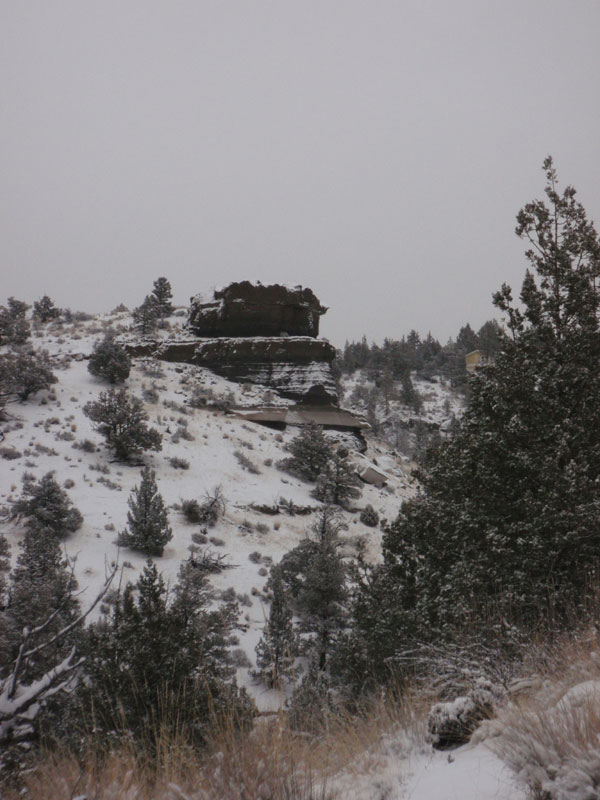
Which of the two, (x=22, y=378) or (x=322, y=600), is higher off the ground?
(x=22, y=378)

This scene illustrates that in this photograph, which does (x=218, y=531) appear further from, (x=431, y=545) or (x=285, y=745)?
(x=285, y=745)

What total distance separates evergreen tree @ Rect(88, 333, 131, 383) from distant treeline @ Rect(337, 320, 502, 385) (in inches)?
1703

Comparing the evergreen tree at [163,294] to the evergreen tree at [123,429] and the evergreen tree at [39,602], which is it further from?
the evergreen tree at [39,602]

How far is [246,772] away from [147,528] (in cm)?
1401

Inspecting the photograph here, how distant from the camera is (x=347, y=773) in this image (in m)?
2.81

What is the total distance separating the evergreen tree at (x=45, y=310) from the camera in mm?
Result: 47031

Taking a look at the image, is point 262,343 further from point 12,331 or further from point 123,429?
point 12,331

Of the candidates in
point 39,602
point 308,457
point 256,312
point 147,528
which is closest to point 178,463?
point 147,528


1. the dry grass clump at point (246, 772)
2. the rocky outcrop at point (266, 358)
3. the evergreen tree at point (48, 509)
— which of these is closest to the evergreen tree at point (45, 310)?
the rocky outcrop at point (266, 358)

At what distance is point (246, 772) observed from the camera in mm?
2330

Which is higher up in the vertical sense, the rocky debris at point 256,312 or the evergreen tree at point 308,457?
the rocky debris at point 256,312

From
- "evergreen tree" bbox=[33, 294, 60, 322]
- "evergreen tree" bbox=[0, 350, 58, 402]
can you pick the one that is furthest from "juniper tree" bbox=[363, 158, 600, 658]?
"evergreen tree" bbox=[33, 294, 60, 322]

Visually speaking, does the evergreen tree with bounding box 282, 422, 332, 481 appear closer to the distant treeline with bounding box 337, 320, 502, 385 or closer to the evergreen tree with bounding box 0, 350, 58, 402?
the evergreen tree with bounding box 0, 350, 58, 402

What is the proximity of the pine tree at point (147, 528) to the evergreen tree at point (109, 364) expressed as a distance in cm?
1734
